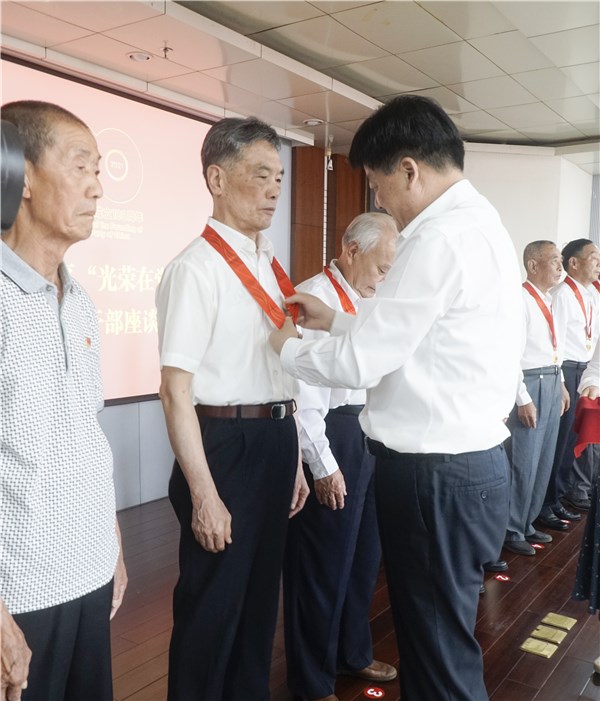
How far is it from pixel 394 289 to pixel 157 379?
3.51 meters

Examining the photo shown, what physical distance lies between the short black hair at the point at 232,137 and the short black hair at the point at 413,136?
1.08 ft

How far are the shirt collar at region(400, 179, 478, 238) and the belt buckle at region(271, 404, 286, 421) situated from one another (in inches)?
21.8

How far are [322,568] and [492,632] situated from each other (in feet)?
3.54

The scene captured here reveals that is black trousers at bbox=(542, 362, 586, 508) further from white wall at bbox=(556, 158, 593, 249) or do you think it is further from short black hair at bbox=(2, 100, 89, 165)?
short black hair at bbox=(2, 100, 89, 165)

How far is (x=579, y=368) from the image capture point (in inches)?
183

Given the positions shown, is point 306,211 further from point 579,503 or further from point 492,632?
point 492,632

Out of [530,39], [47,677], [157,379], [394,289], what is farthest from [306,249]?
[47,677]

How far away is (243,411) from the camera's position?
1.64m

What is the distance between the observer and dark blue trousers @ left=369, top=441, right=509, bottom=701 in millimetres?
1410

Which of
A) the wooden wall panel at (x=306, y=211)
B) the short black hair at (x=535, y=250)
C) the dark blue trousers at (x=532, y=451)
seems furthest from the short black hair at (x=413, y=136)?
the wooden wall panel at (x=306, y=211)

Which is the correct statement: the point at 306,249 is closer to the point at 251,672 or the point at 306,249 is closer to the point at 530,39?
the point at 530,39

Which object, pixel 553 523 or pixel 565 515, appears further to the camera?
pixel 565 515

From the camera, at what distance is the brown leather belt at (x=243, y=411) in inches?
64.3

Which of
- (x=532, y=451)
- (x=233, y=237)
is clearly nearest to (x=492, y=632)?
(x=532, y=451)
